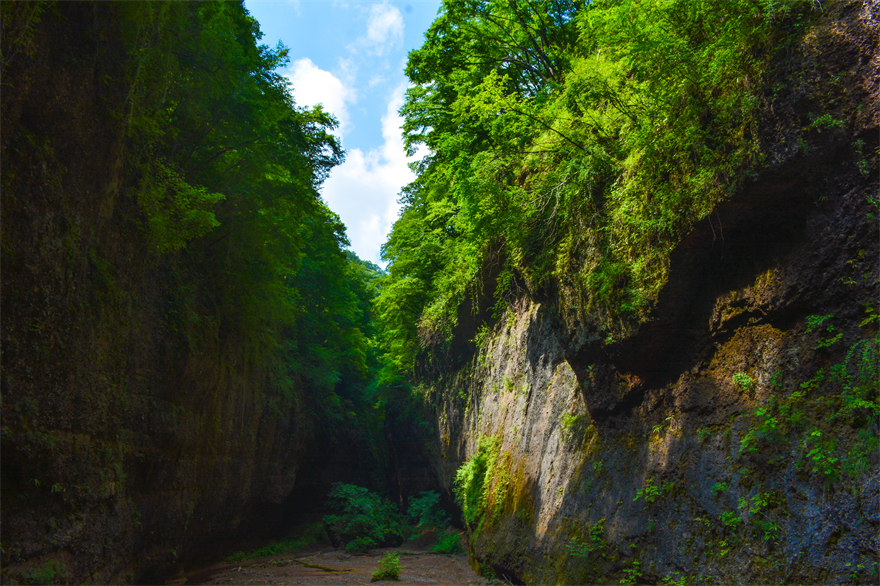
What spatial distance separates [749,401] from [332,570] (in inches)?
539

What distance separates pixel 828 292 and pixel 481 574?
11.4m

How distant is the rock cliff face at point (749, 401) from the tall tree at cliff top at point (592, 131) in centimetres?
54

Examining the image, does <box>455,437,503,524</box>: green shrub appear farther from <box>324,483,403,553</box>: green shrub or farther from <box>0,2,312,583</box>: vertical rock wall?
<box>324,483,403,553</box>: green shrub

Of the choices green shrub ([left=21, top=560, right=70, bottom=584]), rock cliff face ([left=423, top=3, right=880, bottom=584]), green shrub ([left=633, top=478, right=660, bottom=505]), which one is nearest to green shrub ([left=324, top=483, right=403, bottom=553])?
rock cliff face ([left=423, top=3, right=880, bottom=584])

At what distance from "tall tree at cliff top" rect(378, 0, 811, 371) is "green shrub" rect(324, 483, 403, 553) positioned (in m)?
10.8

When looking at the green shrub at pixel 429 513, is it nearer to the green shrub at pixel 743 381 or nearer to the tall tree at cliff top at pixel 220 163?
the tall tree at cliff top at pixel 220 163

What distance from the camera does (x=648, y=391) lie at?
8836mm

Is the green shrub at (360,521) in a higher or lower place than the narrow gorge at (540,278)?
lower

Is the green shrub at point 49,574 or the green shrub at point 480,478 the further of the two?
the green shrub at point 480,478

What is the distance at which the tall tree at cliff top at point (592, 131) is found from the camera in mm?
6785

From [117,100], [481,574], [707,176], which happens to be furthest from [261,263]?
[707,176]

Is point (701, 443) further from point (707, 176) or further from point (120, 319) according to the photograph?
point (120, 319)

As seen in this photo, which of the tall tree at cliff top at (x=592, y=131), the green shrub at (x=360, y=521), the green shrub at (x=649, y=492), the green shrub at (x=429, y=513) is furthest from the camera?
the green shrub at (x=429, y=513)

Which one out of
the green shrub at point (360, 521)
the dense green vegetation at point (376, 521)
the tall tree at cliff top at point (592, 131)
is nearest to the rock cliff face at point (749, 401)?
the tall tree at cliff top at point (592, 131)
